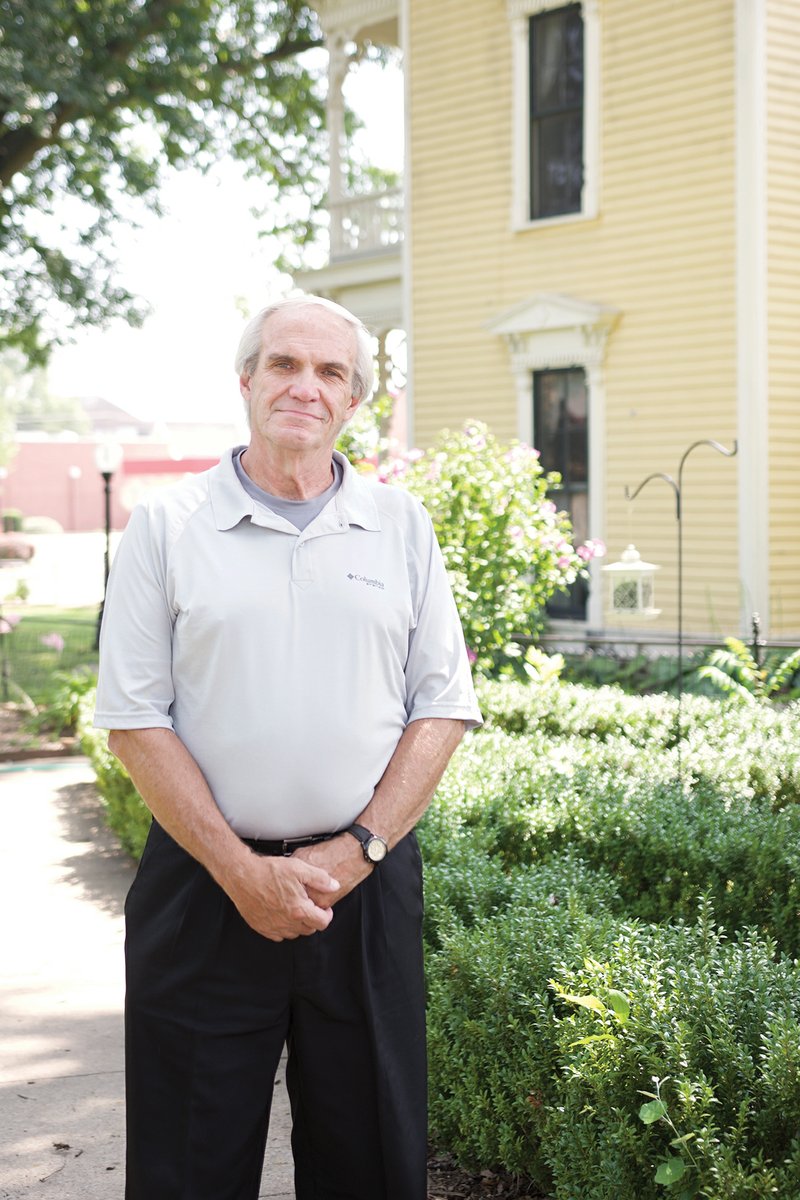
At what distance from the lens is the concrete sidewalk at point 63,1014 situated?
374 cm

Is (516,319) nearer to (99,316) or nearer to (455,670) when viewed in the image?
(99,316)

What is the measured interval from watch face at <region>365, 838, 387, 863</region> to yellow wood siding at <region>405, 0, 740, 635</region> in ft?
31.8

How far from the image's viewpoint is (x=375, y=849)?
2521 mm

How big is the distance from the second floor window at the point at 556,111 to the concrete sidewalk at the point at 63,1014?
786cm

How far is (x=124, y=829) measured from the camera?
7277 millimetres

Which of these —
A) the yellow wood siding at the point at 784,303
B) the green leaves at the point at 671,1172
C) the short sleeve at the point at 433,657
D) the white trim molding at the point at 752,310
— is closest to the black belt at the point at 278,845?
the short sleeve at the point at 433,657

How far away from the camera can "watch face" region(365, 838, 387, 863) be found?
2.52m

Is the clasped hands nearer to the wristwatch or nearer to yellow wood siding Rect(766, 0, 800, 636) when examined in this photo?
the wristwatch

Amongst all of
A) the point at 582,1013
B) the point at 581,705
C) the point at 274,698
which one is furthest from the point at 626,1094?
the point at 581,705

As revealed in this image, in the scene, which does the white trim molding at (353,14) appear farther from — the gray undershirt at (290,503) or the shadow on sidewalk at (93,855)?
the gray undershirt at (290,503)

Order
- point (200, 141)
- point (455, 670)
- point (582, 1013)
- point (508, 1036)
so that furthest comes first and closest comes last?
point (200, 141)
point (508, 1036)
point (582, 1013)
point (455, 670)

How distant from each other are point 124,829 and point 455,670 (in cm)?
493

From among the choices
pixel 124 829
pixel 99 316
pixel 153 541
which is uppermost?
pixel 99 316

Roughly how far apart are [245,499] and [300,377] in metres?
0.25
